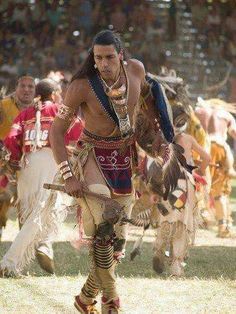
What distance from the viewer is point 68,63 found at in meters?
21.5

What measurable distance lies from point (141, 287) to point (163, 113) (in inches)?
70.4

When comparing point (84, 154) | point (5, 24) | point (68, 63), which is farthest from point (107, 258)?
point (5, 24)

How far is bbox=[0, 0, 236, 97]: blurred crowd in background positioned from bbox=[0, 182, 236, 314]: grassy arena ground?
11943mm

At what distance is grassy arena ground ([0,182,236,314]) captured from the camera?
6.80 m

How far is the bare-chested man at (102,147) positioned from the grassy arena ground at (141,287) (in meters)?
0.62

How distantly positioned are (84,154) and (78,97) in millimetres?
346

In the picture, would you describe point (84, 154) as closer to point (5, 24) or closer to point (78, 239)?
point (78, 239)

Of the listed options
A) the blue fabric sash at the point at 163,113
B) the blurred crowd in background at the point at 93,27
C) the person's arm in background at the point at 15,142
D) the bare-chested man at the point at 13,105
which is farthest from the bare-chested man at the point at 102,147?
the blurred crowd in background at the point at 93,27

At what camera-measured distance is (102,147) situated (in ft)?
20.3

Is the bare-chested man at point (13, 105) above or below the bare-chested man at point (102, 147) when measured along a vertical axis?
below

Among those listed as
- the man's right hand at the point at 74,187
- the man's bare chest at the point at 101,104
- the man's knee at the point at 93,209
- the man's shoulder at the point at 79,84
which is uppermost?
the man's shoulder at the point at 79,84

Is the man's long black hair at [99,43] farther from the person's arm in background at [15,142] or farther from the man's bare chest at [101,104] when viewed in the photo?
the person's arm in background at [15,142]

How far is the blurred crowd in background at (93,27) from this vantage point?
72.3 feet

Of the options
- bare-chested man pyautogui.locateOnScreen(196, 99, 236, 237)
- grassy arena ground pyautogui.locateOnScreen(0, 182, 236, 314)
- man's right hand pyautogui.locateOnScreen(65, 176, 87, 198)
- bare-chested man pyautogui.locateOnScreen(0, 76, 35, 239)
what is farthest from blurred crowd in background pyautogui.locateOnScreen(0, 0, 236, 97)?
man's right hand pyautogui.locateOnScreen(65, 176, 87, 198)
